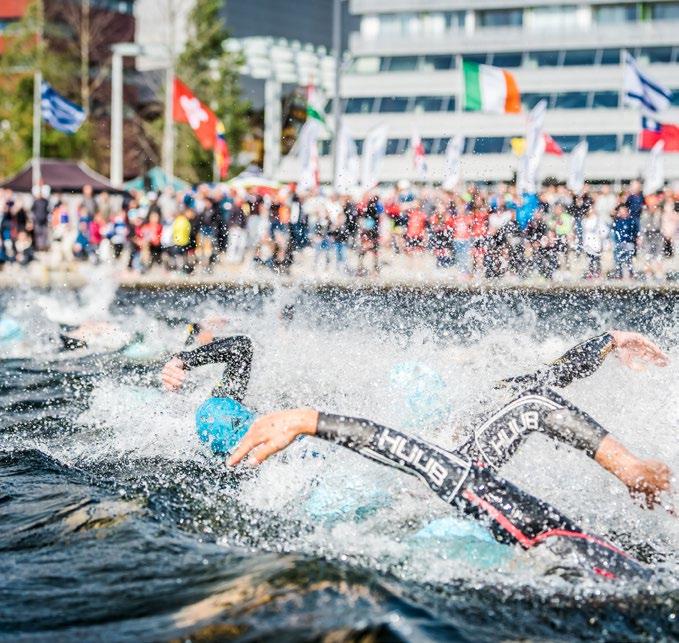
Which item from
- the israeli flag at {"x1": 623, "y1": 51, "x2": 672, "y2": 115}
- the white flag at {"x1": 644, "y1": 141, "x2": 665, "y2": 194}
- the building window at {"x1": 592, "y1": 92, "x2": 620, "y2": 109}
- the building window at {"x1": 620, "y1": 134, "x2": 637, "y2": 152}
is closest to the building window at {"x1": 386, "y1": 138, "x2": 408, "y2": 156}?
the building window at {"x1": 592, "y1": 92, "x2": 620, "y2": 109}

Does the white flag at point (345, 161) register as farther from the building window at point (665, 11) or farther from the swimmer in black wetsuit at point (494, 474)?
the building window at point (665, 11)

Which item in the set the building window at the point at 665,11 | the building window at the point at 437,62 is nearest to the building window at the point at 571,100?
the building window at the point at 665,11

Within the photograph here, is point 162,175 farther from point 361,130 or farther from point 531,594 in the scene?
point 531,594

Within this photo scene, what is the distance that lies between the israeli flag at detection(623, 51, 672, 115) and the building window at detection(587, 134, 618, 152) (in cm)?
3462

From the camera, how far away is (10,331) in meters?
14.9

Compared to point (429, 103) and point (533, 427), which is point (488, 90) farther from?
point (429, 103)

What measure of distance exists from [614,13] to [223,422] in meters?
59.3

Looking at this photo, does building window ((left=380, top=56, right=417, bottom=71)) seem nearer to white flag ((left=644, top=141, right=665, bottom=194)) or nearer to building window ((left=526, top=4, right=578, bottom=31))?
building window ((left=526, top=4, right=578, bottom=31))

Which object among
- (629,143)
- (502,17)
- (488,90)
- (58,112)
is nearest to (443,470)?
(488,90)

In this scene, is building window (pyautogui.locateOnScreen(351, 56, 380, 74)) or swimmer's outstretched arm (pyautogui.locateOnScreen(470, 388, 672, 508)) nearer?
swimmer's outstretched arm (pyautogui.locateOnScreen(470, 388, 672, 508))

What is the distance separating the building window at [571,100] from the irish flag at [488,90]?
3519 cm

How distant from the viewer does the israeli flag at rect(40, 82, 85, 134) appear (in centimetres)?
2862

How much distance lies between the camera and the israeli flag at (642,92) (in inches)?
951

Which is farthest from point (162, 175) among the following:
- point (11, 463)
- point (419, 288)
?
point (11, 463)
